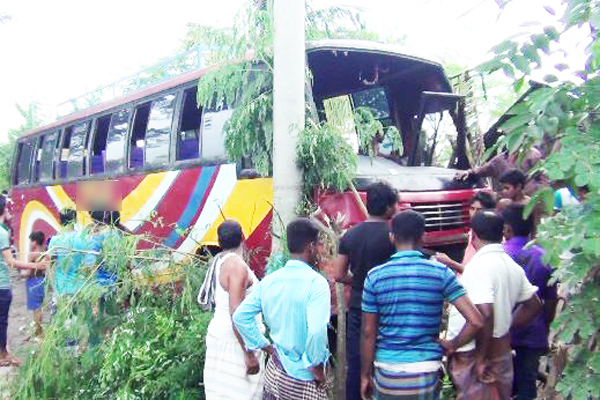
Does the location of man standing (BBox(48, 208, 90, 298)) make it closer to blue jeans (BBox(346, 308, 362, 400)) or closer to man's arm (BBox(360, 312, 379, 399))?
blue jeans (BBox(346, 308, 362, 400))

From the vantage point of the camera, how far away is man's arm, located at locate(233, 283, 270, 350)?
121 inches

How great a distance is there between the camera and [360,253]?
11.9ft

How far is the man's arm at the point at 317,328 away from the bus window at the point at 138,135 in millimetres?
5116

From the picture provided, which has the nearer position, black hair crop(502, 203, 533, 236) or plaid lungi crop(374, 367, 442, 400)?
plaid lungi crop(374, 367, 442, 400)

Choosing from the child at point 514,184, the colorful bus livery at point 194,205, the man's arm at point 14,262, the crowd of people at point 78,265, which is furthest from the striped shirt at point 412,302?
the man's arm at point 14,262

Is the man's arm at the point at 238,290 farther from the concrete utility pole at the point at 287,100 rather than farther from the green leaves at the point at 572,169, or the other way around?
the green leaves at the point at 572,169

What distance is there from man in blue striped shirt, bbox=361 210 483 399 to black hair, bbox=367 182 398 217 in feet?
2.70

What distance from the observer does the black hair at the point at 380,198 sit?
368 cm

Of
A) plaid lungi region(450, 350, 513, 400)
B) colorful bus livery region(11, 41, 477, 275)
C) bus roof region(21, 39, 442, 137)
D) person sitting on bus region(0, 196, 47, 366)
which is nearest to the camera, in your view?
plaid lungi region(450, 350, 513, 400)

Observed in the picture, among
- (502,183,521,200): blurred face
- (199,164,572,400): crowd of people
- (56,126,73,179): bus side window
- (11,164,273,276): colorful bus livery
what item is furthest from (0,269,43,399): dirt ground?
(502,183,521,200): blurred face

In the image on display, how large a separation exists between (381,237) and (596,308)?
1454 millimetres

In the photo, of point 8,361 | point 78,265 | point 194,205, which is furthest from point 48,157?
point 78,265

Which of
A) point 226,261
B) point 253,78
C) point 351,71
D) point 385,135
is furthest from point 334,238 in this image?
point 351,71

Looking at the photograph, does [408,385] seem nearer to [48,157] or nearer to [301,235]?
[301,235]
